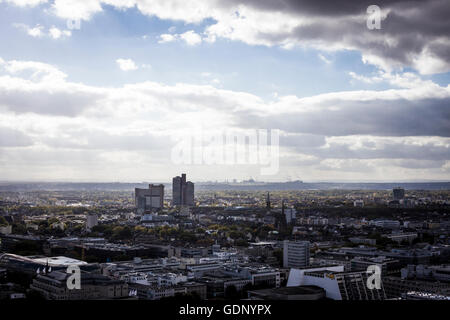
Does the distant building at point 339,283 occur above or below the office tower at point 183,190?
below

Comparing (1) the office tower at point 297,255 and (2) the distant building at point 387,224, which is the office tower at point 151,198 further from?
(1) the office tower at point 297,255

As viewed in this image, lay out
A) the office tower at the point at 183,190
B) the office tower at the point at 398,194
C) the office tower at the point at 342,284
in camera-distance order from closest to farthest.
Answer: the office tower at the point at 342,284, the office tower at the point at 183,190, the office tower at the point at 398,194

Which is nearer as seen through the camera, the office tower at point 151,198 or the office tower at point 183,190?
the office tower at point 151,198

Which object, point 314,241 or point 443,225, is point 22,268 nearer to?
point 314,241

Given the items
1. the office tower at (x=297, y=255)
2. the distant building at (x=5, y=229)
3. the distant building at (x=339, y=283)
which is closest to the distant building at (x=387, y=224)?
the office tower at (x=297, y=255)

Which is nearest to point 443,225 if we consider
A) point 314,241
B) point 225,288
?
point 314,241

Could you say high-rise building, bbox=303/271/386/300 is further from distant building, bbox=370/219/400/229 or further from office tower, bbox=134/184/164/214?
office tower, bbox=134/184/164/214
